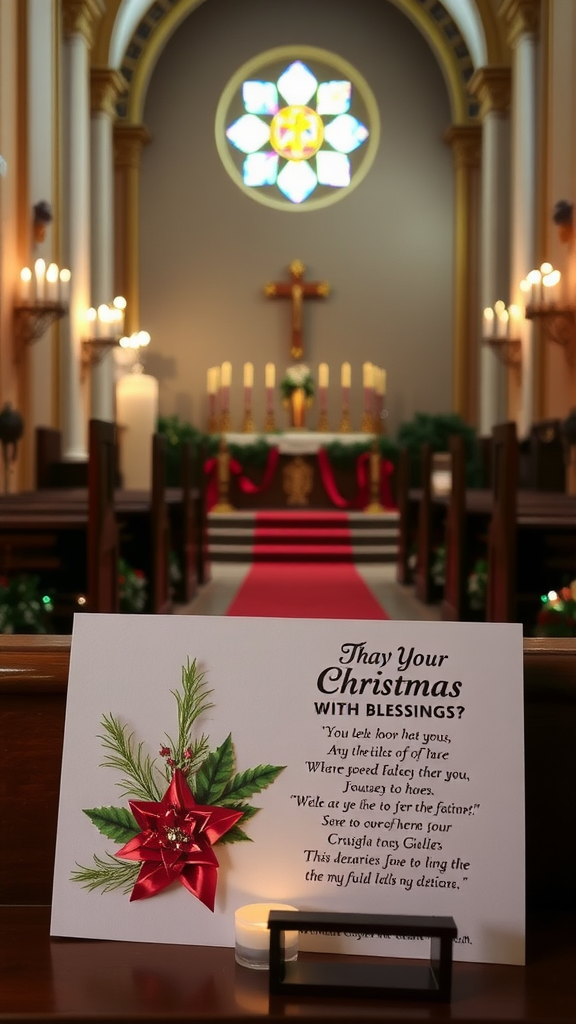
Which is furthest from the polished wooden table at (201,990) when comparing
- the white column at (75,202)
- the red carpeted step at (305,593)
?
the white column at (75,202)

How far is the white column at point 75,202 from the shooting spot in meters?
10.3

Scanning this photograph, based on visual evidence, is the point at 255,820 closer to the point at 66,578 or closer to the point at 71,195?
the point at 66,578

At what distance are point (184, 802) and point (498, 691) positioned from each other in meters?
0.28

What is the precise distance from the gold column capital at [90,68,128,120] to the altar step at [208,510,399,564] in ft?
15.7

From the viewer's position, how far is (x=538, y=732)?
101cm

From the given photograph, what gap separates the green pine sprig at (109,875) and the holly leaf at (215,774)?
8 cm

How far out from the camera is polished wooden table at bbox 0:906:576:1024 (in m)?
0.77

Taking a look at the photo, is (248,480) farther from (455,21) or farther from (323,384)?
(455,21)

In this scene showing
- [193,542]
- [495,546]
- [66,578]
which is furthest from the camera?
[193,542]

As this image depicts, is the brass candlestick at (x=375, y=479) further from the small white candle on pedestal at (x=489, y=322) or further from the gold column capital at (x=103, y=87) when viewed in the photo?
the gold column capital at (x=103, y=87)

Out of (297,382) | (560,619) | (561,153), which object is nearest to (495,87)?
(561,153)

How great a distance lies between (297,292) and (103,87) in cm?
306

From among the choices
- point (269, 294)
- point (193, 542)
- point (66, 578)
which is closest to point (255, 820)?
point (66, 578)

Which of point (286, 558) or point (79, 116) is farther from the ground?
point (79, 116)
